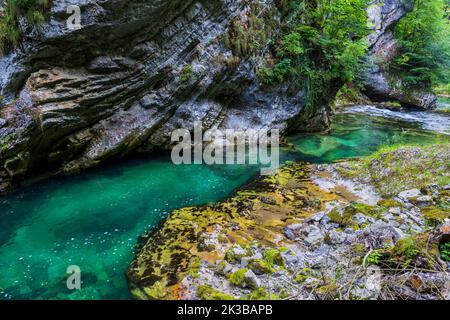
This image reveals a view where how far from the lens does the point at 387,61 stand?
2561cm

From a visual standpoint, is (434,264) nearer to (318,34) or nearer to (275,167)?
(275,167)

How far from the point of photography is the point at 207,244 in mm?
5984

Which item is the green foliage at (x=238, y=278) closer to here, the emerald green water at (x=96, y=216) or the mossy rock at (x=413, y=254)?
the emerald green water at (x=96, y=216)

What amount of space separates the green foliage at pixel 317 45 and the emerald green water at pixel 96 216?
10.1ft

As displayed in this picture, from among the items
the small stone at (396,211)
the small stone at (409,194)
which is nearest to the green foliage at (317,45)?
the small stone at (409,194)

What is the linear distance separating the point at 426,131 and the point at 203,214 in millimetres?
14301

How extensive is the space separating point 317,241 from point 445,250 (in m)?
1.90

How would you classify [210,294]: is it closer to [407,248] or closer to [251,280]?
[251,280]

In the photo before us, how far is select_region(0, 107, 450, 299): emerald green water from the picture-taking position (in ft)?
17.4

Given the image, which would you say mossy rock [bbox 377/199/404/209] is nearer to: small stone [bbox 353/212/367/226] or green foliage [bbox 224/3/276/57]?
small stone [bbox 353/212/367/226]

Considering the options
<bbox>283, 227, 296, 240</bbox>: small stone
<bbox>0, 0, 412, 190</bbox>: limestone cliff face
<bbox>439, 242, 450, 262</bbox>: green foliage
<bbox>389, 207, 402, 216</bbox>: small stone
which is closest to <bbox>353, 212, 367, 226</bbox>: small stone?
<bbox>389, 207, 402, 216</bbox>: small stone

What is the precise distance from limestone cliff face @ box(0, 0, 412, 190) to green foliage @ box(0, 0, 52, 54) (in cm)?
17

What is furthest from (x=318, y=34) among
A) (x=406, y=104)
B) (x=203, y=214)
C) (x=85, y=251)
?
(x=406, y=104)

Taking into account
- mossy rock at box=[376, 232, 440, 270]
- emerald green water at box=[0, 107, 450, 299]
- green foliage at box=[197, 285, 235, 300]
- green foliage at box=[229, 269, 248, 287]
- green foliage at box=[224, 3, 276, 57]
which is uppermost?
green foliage at box=[224, 3, 276, 57]
